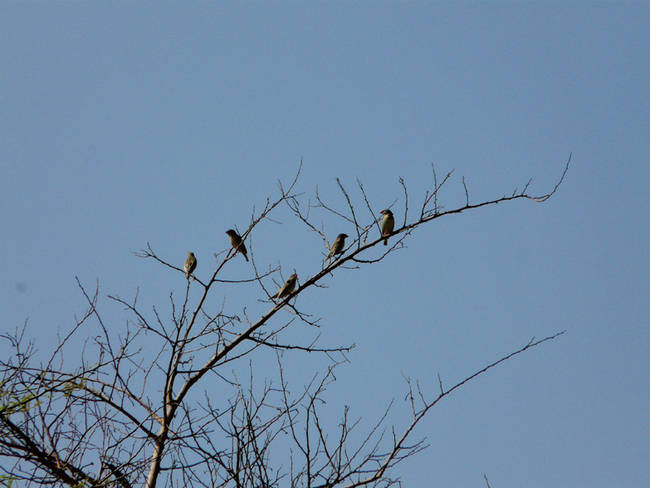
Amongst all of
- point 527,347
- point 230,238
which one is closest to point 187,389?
point 527,347

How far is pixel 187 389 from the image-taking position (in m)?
4.81

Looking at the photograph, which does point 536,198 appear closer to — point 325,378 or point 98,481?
point 325,378

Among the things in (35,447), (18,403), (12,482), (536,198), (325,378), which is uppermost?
(536,198)

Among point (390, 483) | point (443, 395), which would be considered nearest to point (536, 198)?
point (443, 395)

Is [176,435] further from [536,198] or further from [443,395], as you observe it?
[536,198]

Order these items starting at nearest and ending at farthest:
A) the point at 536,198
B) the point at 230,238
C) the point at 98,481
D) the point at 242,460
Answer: the point at 242,460
the point at 98,481
the point at 536,198
the point at 230,238

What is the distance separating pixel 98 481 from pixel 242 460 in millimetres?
877

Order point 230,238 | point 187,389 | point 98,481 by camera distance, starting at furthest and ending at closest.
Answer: point 230,238 → point 187,389 → point 98,481

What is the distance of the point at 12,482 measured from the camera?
3.14m

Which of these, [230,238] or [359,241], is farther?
[230,238]

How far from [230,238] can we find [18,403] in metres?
8.84

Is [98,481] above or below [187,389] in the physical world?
below

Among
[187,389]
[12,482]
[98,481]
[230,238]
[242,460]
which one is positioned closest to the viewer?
[12,482]

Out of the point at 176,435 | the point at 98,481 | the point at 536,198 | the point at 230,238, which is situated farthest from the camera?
the point at 230,238
